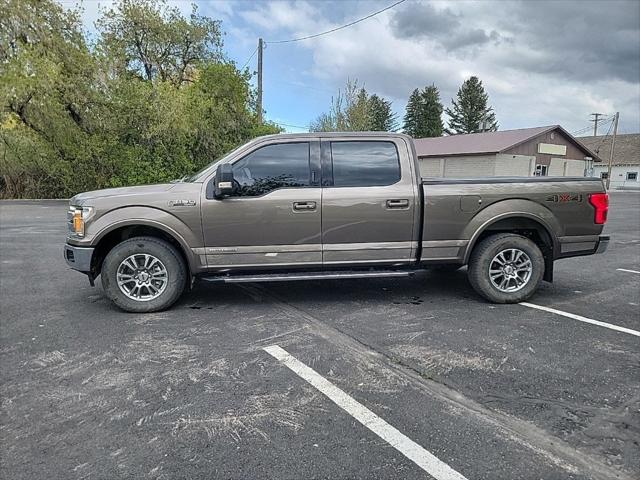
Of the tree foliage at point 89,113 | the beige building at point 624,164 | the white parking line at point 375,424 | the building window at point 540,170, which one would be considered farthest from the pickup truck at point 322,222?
the beige building at point 624,164

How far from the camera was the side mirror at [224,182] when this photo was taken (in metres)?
4.71

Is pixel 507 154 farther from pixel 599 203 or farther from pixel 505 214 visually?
pixel 505 214

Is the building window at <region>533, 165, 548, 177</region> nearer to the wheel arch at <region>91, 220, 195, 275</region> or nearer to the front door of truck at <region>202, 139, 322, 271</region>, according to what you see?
the front door of truck at <region>202, 139, 322, 271</region>

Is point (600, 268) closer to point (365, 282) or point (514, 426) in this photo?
point (365, 282)

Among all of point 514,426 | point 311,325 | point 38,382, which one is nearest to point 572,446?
point 514,426

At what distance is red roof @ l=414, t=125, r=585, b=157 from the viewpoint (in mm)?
32269

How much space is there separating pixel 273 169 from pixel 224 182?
631 mm

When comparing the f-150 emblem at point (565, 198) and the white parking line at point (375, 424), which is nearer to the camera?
the white parking line at point (375, 424)

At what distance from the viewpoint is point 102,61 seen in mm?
20203

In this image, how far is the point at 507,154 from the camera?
105 feet

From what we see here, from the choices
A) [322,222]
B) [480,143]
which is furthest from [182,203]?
[480,143]

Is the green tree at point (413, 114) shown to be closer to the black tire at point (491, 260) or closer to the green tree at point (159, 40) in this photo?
the green tree at point (159, 40)

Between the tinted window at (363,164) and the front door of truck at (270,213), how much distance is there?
0.24 m

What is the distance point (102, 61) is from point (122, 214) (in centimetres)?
1885
